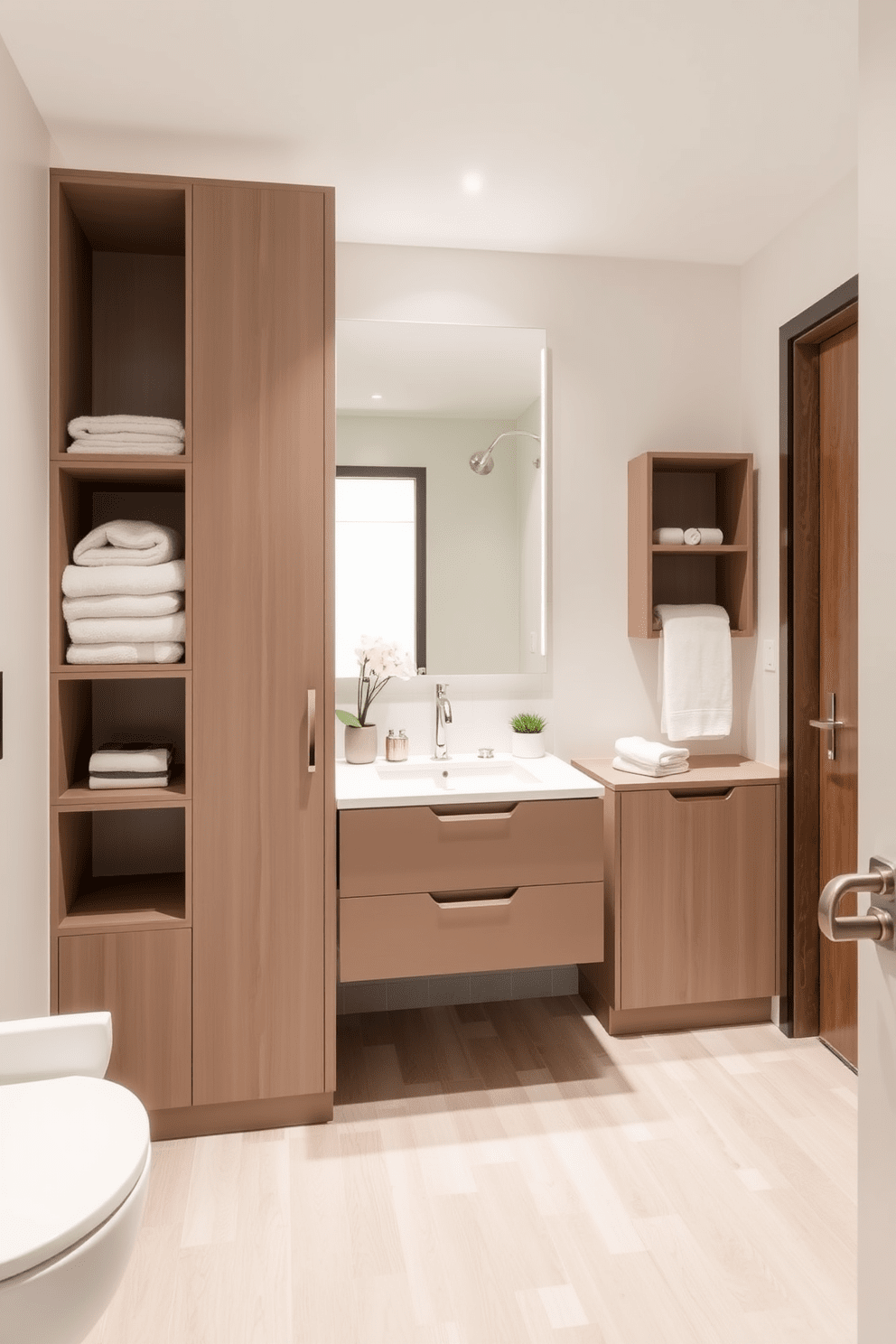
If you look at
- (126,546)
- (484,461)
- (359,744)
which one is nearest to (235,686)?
(126,546)

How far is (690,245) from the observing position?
2836mm

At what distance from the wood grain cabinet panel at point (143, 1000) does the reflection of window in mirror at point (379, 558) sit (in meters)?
1.02

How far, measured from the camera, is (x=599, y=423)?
9.65ft

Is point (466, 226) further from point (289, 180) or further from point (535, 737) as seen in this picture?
point (535, 737)

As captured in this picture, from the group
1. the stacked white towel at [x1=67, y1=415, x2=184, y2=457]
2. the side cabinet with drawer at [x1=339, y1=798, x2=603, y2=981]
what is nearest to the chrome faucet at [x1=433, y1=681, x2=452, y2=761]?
the side cabinet with drawer at [x1=339, y1=798, x2=603, y2=981]

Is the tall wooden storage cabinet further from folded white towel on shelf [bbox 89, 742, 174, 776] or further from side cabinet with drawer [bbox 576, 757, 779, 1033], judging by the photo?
side cabinet with drawer [bbox 576, 757, 779, 1033]

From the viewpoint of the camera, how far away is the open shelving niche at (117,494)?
2.11 m

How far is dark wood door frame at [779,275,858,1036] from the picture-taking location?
267 cm

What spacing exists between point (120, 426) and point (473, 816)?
1.32 m

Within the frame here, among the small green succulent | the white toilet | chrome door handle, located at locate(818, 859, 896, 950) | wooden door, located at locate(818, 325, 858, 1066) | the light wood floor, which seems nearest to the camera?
chrome door handle, located at locate(818, 859, 896, 950)

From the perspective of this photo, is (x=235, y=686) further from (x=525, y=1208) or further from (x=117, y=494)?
(x=525, y=1208)

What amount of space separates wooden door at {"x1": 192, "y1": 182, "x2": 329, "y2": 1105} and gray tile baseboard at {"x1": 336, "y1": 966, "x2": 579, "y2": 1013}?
2.27 feet

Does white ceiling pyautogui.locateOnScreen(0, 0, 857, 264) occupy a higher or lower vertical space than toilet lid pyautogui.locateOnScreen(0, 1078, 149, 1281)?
higher

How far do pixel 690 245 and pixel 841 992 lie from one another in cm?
235
